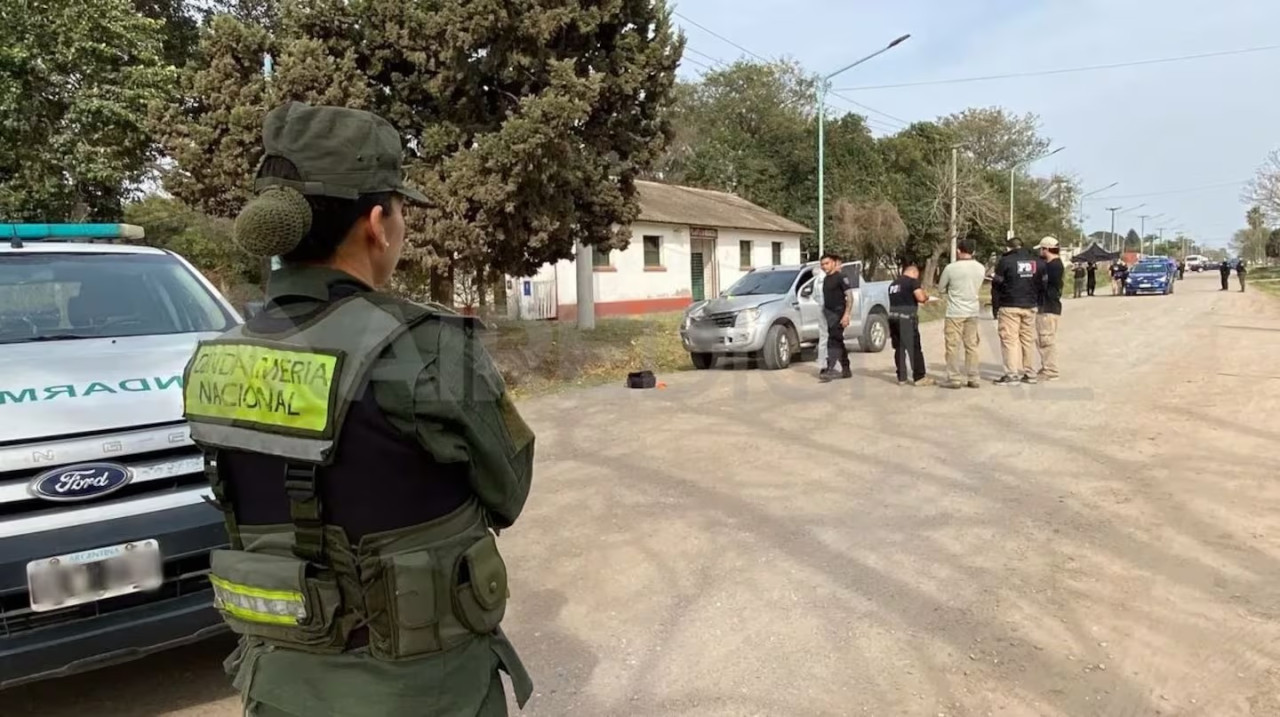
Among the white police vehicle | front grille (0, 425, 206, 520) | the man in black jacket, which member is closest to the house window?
the man in black jacket

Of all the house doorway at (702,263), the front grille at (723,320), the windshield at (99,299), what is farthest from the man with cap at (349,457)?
the house doorway at (702,263)

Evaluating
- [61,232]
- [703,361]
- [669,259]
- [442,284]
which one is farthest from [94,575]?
[669,259]

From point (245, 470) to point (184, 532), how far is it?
1800mm

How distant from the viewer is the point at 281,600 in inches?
61.3

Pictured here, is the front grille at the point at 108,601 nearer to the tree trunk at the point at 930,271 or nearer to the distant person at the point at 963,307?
the distant person at the point at 963,307

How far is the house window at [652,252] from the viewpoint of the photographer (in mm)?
27188

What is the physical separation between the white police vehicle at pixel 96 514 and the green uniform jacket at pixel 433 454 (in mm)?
1647

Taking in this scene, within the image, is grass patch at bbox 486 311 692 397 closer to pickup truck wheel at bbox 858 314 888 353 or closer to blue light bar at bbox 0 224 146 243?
pickup truck wheel at bbox 858 314 888 353

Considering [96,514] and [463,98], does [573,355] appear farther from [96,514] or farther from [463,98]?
[96,514]

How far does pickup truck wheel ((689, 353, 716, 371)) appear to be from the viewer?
13586 mm

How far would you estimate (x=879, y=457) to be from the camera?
6.98 metres

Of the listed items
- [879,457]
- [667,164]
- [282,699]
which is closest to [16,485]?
[282,699]

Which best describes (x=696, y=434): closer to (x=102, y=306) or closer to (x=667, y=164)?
(x=102, y=306)

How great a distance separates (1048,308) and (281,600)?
11.0 metres
